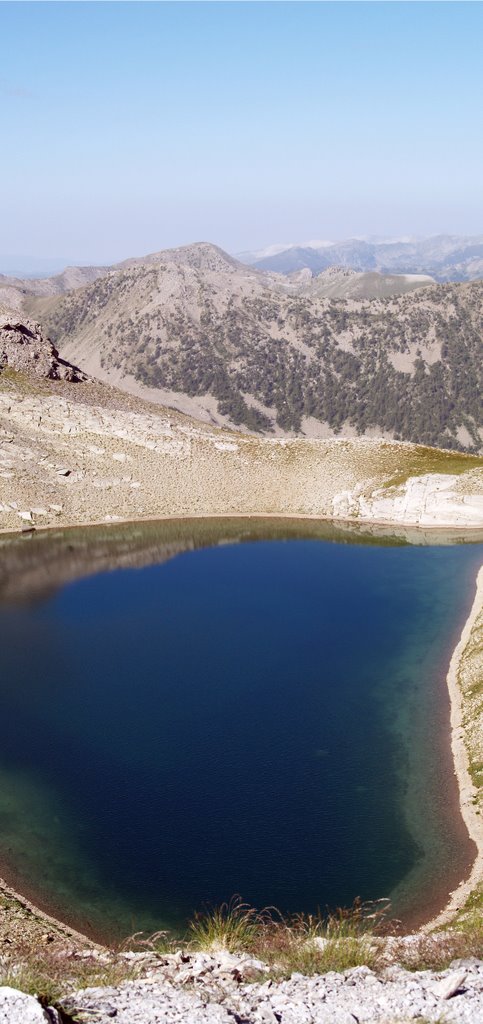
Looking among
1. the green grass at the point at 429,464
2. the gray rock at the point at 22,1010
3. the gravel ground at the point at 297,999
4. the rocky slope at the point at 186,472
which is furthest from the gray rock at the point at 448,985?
the green grass at the point at 429,464

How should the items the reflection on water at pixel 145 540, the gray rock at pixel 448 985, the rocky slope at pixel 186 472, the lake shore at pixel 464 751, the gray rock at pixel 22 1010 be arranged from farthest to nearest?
1. the rocky slope at pixel 186 472
2. the reflection on water at pixel 145 540
3. the lake shore at pixel 464 751
4. the gray rock at pixel 448 985
5. the gray rock at pixel 22 1010

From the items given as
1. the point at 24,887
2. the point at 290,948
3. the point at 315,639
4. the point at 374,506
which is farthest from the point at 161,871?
the point at 374,506

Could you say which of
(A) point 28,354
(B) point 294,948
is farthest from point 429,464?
(B) point 294,948

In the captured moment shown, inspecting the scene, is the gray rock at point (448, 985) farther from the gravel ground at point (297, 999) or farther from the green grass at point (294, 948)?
the green grass at point (294, 948)

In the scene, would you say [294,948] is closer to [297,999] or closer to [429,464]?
[297,999]

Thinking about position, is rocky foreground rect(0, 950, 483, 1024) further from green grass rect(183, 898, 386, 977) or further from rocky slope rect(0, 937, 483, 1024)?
green grass rect(183, 898, 386, 977)
